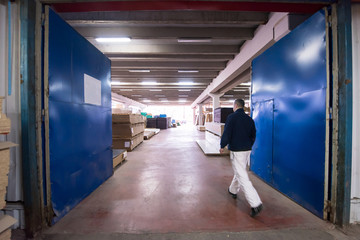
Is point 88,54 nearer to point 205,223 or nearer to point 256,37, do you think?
point 205,223

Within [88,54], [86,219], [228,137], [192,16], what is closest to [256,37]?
[192,16]

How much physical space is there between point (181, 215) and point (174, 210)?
188 mm

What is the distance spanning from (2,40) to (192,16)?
11.6ft

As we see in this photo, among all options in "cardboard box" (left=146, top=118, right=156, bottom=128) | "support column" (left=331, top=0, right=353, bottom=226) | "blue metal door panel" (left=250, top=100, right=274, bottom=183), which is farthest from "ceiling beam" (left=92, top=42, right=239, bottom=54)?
"cardboard box" (left=146, top=118, right=156, bottom=128)

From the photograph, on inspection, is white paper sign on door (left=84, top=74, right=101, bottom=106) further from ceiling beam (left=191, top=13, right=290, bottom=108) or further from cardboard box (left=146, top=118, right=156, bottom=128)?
cardboard box (left=146, top=118, right=156, bottom=128)

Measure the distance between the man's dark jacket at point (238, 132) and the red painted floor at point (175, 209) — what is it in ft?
3.58

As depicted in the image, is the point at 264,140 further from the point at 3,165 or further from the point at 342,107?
the point at 3,165

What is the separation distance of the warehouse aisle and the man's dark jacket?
109 cm

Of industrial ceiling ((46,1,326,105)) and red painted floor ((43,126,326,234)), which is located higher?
industrial ceiling ((46,1,326,105))

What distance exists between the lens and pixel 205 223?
95.8 inches

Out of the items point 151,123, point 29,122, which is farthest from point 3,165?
point 151,123

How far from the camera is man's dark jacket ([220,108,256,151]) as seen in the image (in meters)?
2.69

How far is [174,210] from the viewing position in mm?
2777

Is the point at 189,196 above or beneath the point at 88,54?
beneath
